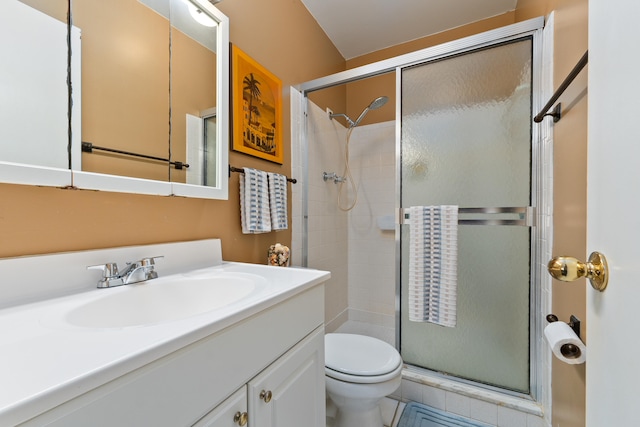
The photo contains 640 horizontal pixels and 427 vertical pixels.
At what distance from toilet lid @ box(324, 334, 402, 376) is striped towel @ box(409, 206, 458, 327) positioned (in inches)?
Answer: 9.9

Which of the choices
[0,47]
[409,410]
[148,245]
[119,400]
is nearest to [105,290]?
[148,245]

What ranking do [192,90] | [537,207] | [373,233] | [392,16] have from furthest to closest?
[373,233] → [392,16] → [537,207] → [192,90]

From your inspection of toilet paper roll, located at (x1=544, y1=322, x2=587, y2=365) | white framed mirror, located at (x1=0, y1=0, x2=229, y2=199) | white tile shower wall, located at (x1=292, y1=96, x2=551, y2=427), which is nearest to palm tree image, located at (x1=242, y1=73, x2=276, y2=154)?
white framed mirror, located at (x1=0, y1=0, x2=229, y2=199)

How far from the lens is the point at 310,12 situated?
1930 millimetres

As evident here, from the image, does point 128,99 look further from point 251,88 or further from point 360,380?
point 360,380

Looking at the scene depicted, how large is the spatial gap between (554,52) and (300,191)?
1.44m

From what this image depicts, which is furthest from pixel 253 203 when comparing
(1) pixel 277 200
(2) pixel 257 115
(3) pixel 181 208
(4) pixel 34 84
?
(4) pixel 34 84

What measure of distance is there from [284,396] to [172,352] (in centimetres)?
42

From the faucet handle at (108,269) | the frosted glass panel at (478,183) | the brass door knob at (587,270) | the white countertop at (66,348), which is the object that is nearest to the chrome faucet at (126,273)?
the faucet handle at (108,269)

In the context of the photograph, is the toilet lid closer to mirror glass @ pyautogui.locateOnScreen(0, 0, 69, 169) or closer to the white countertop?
the white countertop

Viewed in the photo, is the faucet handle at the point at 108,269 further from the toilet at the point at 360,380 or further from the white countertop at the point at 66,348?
the toilet at the point at 360,380

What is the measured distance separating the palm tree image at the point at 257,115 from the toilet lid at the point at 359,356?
1127 millimetres

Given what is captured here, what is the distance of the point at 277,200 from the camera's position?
1.46m

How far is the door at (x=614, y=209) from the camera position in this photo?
1.08 feet
